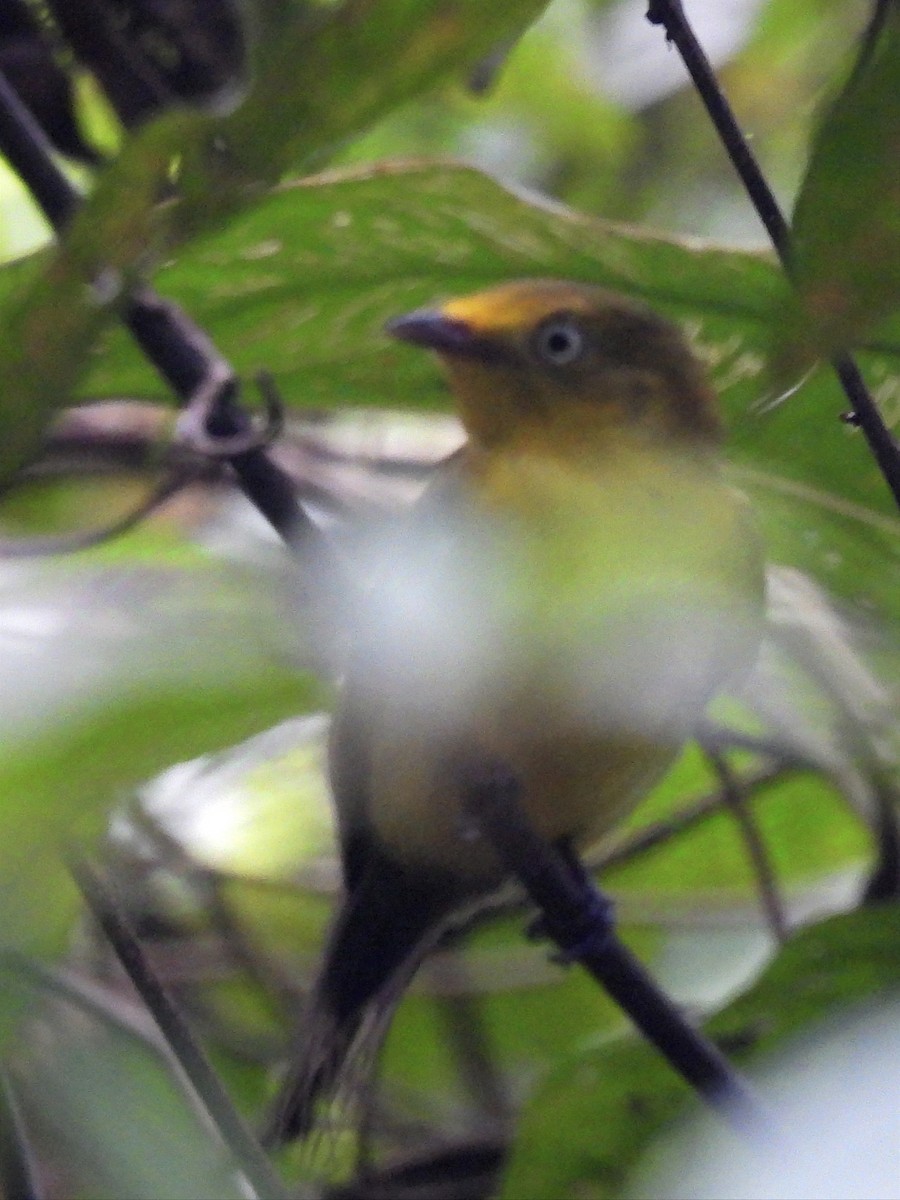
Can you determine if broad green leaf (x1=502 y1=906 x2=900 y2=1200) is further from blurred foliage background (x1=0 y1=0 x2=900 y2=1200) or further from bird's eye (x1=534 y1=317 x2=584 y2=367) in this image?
bird's eye (x1=534 y1=317 x2=584 y2=367)

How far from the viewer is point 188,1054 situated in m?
1.13

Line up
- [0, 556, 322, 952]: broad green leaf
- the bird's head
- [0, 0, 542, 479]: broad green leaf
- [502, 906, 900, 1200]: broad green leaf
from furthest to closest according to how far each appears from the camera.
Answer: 1. the bird's head
2. [502, 906, 900, 1200]: broad green leaf
3. [0, 0, 542, 479]: broad green leaf
4. [0, 556, 322, 952]: broad green leaf

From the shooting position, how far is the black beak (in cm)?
184

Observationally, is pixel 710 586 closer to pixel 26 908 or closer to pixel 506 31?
pixel 506 31

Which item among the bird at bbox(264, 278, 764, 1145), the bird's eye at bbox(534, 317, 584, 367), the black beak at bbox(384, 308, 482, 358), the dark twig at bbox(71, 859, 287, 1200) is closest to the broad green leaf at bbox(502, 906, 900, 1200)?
the bird at bbox(264, 278, 764, 1145)

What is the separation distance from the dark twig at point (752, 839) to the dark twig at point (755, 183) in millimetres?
1306

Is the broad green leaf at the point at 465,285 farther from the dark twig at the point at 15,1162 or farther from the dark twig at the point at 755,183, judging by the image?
the dark twig at the point at 15,1162

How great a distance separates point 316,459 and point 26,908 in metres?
2.25

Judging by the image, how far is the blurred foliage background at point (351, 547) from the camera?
68 cm

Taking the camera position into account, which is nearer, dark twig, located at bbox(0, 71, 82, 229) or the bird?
dark twig, located at bbox(0, 71, 82, 229)

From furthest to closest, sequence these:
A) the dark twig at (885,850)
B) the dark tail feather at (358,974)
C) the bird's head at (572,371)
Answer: the bird's head at (572,371) → the dark twig at (885,850) → the dark tail feather at (358,974)

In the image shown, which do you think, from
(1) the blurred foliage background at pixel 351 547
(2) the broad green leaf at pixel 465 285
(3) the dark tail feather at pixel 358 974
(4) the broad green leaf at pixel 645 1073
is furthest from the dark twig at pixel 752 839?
(4) the broad green leaf at pixel 645 1073

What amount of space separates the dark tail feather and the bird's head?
0.59 meters

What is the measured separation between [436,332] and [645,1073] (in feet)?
3.03
